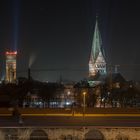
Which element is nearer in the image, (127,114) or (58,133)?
(58,133)

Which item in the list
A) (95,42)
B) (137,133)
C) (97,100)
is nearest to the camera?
(137,133)

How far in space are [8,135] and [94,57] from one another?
12248 centimetres

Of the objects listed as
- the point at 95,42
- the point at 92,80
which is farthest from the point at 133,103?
the point at 95,42

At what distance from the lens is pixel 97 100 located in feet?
285

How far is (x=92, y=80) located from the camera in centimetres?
14088

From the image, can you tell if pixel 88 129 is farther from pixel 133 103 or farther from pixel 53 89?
pixel 53 89

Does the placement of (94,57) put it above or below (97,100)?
above

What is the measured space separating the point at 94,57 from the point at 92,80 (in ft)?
62.4

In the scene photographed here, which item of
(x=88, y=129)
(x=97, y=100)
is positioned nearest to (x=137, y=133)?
(x=88, y=129)

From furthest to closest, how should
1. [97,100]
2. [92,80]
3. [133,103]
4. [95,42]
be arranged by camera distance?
[95,42] → [92,80] → [97,100] → [133,103]

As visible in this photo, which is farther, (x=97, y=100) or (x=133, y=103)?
(x=97, y=100)

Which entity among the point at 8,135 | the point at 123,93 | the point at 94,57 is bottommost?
the point at 8,135

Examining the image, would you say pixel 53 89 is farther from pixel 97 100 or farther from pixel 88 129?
pixel 88 129

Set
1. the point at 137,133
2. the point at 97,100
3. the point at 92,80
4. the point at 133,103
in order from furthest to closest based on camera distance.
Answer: the point at 92,80 < the point at 97,100 < the point at 133,103 < the point at 137,133
